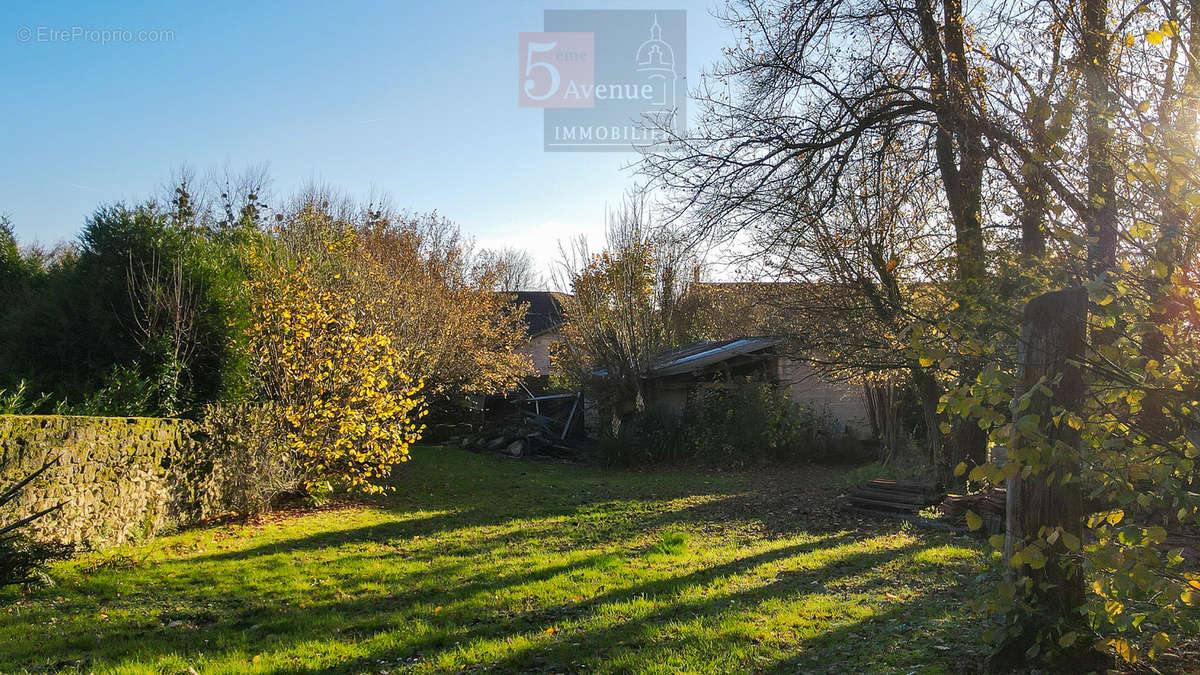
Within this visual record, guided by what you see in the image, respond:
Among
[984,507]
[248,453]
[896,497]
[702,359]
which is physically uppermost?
[702,359]

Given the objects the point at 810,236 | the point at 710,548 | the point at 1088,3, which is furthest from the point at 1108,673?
the point at 810,236

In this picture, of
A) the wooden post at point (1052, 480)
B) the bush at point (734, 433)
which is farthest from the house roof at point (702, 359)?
the wooden post at point (1052, 480)

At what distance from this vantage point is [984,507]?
31.4ft

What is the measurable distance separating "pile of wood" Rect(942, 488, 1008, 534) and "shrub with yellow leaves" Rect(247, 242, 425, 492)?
782 centimetres

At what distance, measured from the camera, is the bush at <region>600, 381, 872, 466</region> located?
18750 mm

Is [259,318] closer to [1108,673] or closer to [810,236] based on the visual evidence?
[810,236]

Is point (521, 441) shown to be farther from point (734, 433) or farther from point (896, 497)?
point (896, 497)

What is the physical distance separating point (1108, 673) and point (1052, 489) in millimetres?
976

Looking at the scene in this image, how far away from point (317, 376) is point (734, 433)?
35.2 feet

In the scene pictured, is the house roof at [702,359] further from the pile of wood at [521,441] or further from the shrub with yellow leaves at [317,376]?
the shrub with yellow leaves at [317,376]

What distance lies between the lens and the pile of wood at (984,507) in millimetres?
9266

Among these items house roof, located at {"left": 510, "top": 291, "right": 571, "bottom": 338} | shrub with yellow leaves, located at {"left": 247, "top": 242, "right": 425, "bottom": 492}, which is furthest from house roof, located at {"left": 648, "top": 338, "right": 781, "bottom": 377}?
house roof, located at {"left": 510, "top": 291, "right": 571, "bottom": 338}

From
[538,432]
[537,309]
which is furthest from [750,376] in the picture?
[537,309]

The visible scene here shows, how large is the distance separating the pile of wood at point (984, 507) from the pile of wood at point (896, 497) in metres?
0.51
